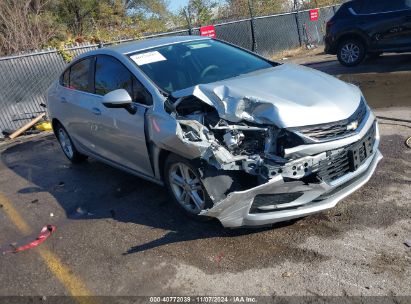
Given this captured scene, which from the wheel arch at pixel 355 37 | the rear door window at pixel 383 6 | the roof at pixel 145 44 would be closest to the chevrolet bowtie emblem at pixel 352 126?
the roof at pixel 145 44

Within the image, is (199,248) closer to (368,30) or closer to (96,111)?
(96,111)

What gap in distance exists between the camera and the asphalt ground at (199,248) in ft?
10.7

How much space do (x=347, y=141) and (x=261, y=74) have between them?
1257 millimetres

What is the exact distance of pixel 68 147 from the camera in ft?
22.3

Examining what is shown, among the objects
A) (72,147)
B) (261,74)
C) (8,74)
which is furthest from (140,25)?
(261,74)

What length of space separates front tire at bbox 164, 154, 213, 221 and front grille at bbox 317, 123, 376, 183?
0.98m

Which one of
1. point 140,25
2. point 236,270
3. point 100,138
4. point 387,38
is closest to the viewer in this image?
point 236,270

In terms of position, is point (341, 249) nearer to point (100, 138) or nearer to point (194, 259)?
point (194, 259)

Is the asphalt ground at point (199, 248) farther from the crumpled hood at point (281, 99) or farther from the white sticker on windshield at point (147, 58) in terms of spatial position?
the white sticker on windshield at point (147, 58)

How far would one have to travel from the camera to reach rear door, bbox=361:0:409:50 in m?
10.3

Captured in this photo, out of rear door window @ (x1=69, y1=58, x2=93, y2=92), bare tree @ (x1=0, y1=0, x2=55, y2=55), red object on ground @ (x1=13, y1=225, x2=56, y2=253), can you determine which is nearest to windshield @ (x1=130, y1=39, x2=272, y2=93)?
rear door window @ (x1=69, y1=58, x2=93, y2=92)

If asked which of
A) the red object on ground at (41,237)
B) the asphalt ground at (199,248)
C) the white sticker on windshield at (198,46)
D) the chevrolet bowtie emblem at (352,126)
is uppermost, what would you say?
the white sticker on windshield at (198,46)

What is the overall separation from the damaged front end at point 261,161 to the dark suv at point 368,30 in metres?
7.64

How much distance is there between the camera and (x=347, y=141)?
356cm
